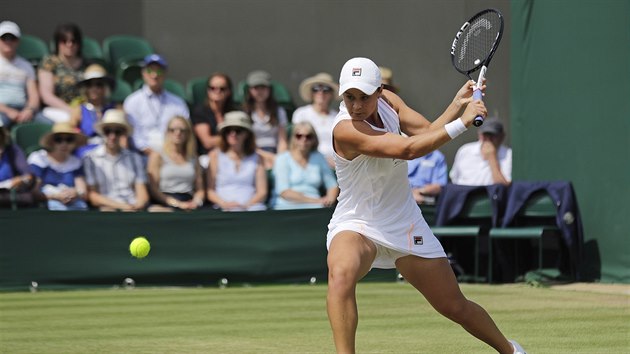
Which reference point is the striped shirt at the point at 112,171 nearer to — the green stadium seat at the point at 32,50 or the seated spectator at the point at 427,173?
the green stadium seat at the point at 32,50

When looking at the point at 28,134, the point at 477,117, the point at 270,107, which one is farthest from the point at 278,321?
the point at 28,134

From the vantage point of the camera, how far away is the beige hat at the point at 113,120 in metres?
12.2

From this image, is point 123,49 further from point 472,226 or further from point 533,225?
point 533,225

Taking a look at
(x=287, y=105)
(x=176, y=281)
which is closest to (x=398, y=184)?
(x=176, y=281)

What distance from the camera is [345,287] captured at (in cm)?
546

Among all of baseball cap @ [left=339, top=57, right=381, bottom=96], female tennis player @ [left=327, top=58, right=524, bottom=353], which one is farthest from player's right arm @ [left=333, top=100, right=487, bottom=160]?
baseball cap @ [left=339, top=57, right=381, bottom=96]

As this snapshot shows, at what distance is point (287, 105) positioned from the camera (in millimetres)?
15133

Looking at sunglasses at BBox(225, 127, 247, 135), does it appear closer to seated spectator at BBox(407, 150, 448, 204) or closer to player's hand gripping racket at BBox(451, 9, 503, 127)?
seated spectator at BBox(407, 150, 448, 204)

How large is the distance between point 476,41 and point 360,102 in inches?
45.4

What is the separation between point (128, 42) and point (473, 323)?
10.8 m

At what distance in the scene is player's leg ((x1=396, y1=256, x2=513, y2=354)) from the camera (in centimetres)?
575

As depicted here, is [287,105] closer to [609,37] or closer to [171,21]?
[171,21]

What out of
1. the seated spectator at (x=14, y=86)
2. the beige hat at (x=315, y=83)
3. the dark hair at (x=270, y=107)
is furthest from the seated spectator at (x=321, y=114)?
the seated spectator at (x=14, y=86)

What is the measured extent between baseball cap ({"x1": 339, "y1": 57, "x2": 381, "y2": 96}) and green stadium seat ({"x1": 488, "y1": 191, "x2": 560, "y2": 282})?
625 centimetres
